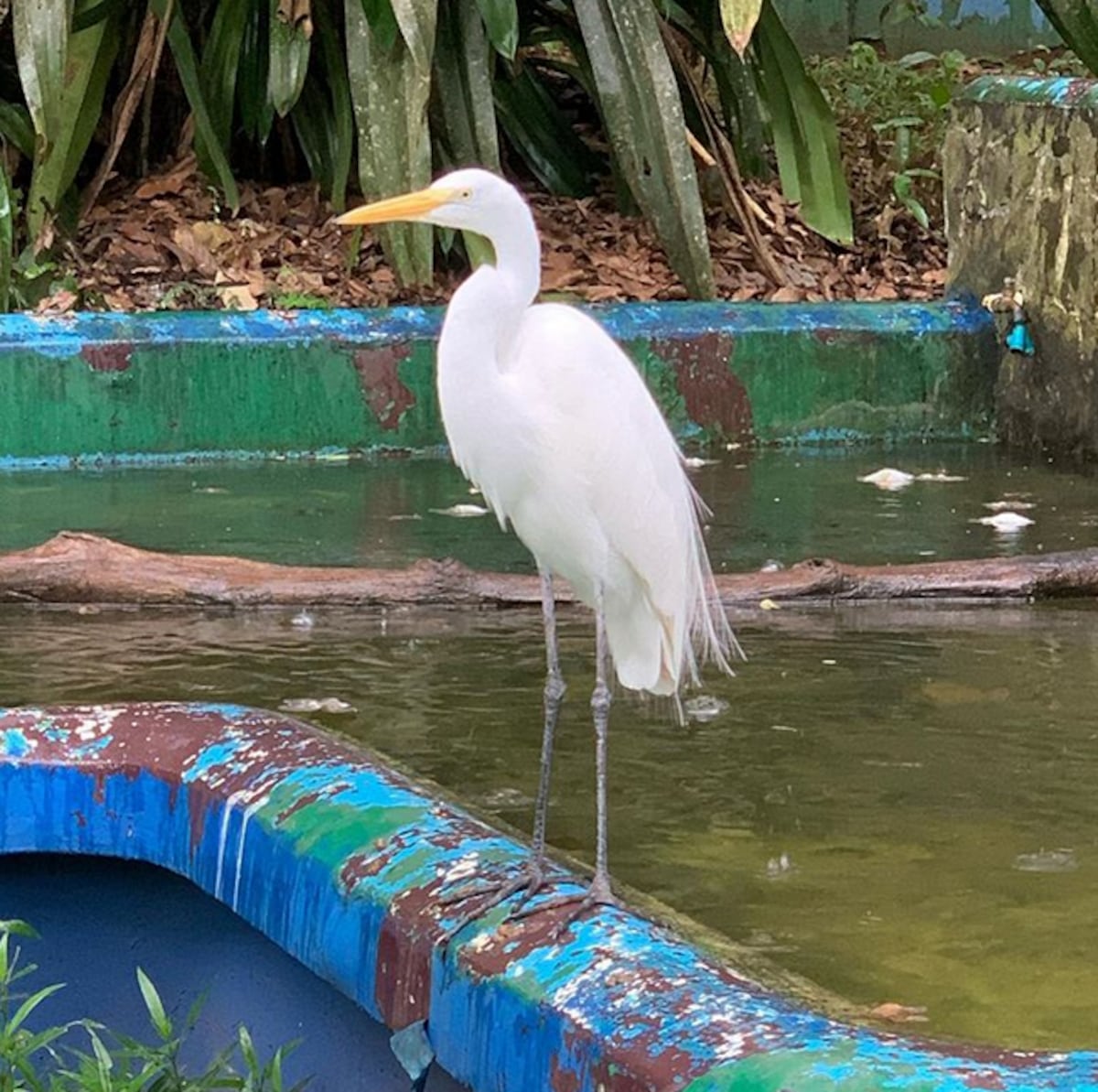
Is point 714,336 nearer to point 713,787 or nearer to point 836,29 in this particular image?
point 713,787

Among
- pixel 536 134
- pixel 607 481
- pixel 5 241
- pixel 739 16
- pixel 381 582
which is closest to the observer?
pixel 607 481

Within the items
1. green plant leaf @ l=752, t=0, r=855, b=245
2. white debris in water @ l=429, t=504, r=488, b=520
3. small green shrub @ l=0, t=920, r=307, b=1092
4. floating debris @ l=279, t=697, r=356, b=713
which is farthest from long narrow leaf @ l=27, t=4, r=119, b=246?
small green shrub @ l=0, t=920, r=307, b=1092

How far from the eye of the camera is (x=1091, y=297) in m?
6.50

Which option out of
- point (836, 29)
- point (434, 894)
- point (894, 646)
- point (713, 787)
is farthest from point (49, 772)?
point (836, 29)

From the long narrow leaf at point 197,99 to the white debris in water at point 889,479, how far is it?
2265 mm

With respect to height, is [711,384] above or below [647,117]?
below

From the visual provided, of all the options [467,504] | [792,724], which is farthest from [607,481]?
[467,504]

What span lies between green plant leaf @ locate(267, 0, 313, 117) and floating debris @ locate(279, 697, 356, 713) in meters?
3.46

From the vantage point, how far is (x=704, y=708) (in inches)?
162

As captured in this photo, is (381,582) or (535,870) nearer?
(535,870)

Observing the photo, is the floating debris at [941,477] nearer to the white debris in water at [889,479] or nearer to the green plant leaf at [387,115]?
the white debris in water at [889,479]

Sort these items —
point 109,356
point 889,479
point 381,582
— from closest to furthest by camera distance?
point 381,582
point 889,479
point 109,356

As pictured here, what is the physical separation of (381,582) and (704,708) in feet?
2.82

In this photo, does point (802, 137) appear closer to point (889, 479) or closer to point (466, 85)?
point (466, 85)
